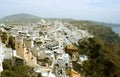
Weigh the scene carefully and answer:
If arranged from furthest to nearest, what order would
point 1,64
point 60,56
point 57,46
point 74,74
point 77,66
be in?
1. point 57,46
2. point 77,66
3. point 60,56
4. point 74,74
5. point 1,64

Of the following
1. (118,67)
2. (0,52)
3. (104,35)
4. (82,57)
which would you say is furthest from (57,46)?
(104,35)

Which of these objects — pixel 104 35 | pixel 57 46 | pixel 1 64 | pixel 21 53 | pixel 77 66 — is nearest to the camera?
pixel 1 64

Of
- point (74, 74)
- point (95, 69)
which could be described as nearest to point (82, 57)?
point (95, 69)

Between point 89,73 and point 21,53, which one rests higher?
point 21,53

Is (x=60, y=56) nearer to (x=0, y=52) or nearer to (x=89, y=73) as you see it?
(x=89, y=73)

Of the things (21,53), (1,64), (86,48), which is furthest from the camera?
(86,48)

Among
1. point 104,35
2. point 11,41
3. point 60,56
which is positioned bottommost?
point 104,35

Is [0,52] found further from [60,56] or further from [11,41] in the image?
[60,56]

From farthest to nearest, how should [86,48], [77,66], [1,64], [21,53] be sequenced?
[86,48] < [77,66] < [21,53] < [1,64]

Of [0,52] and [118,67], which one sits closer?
[0,52]
